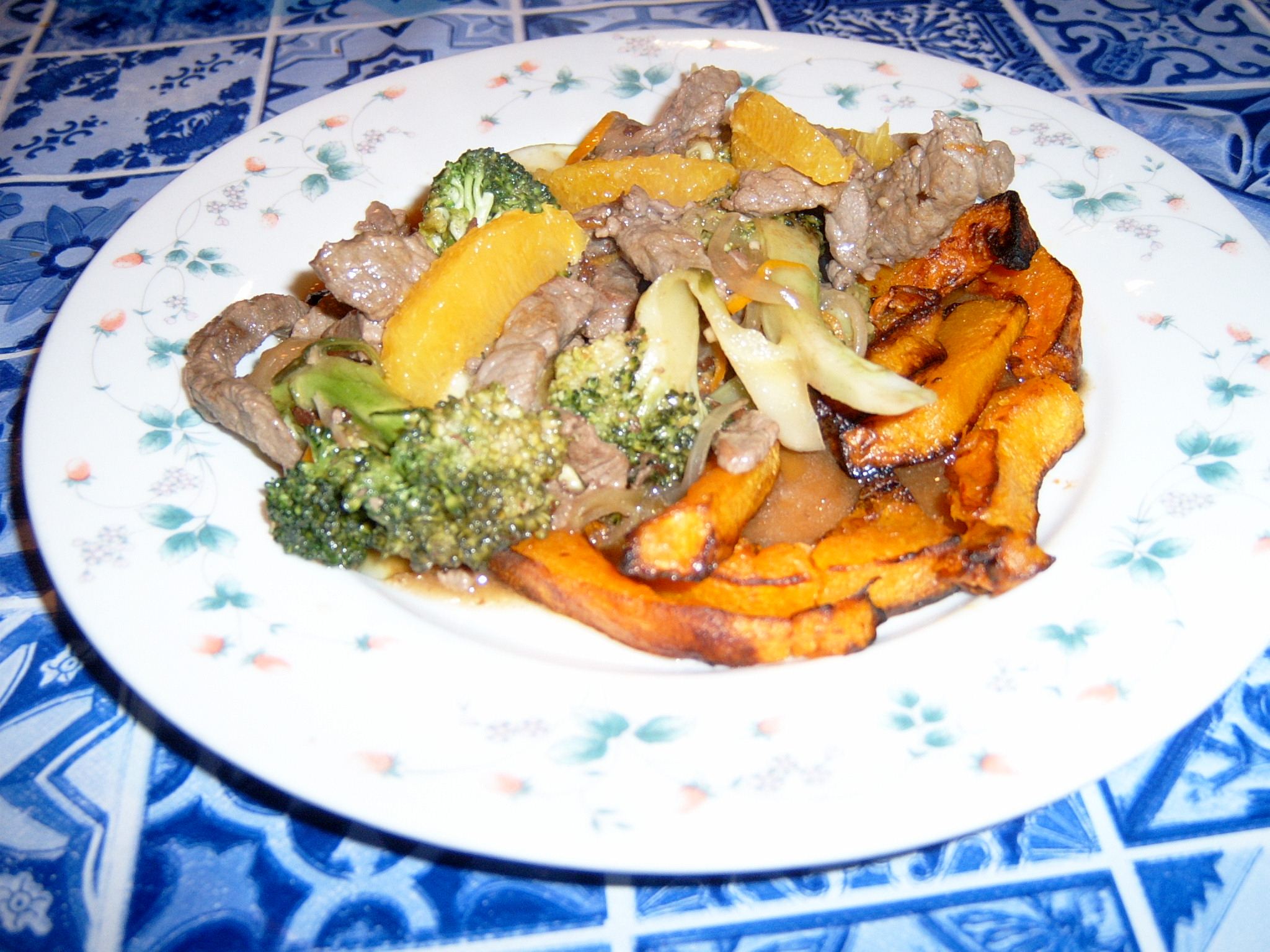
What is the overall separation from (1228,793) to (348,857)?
7.11 ft

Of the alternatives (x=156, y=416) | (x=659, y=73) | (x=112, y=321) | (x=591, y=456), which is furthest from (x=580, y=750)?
(x=659, y=73)

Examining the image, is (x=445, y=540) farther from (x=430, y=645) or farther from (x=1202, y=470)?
(x=1202, y=470)

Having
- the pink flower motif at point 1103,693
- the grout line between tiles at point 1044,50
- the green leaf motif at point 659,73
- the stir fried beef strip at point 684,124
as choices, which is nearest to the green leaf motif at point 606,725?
the pink flower motif at point 1103,693

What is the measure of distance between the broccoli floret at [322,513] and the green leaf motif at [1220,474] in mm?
2240

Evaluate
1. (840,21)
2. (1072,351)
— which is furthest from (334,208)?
(840,21)

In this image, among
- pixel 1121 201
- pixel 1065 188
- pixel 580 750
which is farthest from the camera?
pixel 1065 188

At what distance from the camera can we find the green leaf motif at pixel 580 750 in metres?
1.99

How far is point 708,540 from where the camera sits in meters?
2.23

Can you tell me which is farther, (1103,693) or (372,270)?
(372,270)

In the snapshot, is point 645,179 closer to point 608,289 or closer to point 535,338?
point 608,289

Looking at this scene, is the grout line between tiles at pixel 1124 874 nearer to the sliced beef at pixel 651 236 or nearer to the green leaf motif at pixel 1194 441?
the green leaf motif at pixel 1194 441

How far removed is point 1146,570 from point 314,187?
3161mm

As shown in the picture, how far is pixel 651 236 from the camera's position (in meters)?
2.92

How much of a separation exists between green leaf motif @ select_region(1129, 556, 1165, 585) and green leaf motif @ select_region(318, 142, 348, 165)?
3198 mm
